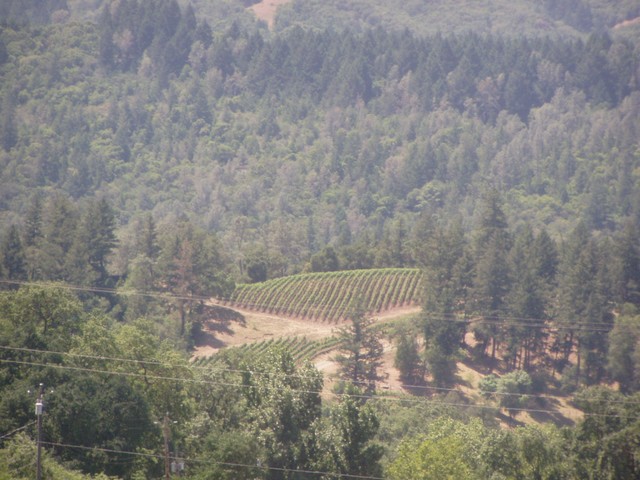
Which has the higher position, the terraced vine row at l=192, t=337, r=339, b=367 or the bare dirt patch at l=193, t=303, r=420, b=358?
the terraced vine row at l=192, t=337, r=339, b=367

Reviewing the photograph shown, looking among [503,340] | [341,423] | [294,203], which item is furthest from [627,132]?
[341,423]

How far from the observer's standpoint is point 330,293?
10012cm

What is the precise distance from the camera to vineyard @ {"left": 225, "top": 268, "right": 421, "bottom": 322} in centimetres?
9669

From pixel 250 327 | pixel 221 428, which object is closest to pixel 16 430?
pixel 221 428

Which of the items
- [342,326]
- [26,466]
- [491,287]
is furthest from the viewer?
[491,287]

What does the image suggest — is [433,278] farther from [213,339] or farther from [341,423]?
→ [341,423]

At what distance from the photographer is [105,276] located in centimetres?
10156

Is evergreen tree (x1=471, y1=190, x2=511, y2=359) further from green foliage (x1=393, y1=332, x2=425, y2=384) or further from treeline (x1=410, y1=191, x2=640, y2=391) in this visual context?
green foliage (x1=393, y1=332, x2=425, y2=384)

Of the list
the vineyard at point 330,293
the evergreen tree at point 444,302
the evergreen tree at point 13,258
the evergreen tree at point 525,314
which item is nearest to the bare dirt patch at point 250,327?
the vineyard at point 330,293

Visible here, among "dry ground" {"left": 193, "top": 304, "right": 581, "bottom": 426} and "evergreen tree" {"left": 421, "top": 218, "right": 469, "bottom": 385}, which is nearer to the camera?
"dry ground" {"left": 193, "top": 304, "right": 581, "bottom": 426}

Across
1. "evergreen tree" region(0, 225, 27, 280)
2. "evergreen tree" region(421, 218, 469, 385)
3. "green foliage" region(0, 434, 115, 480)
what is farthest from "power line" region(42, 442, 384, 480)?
"evergreen tree" region(0, 225, 27, 280)

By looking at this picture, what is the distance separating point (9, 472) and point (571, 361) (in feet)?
204

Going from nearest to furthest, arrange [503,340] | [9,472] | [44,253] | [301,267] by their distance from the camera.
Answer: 1. [9,472]
2. [503,340]
3. [44,253]
4. [301,267]

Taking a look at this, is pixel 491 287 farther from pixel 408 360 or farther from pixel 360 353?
pixel 360 353
